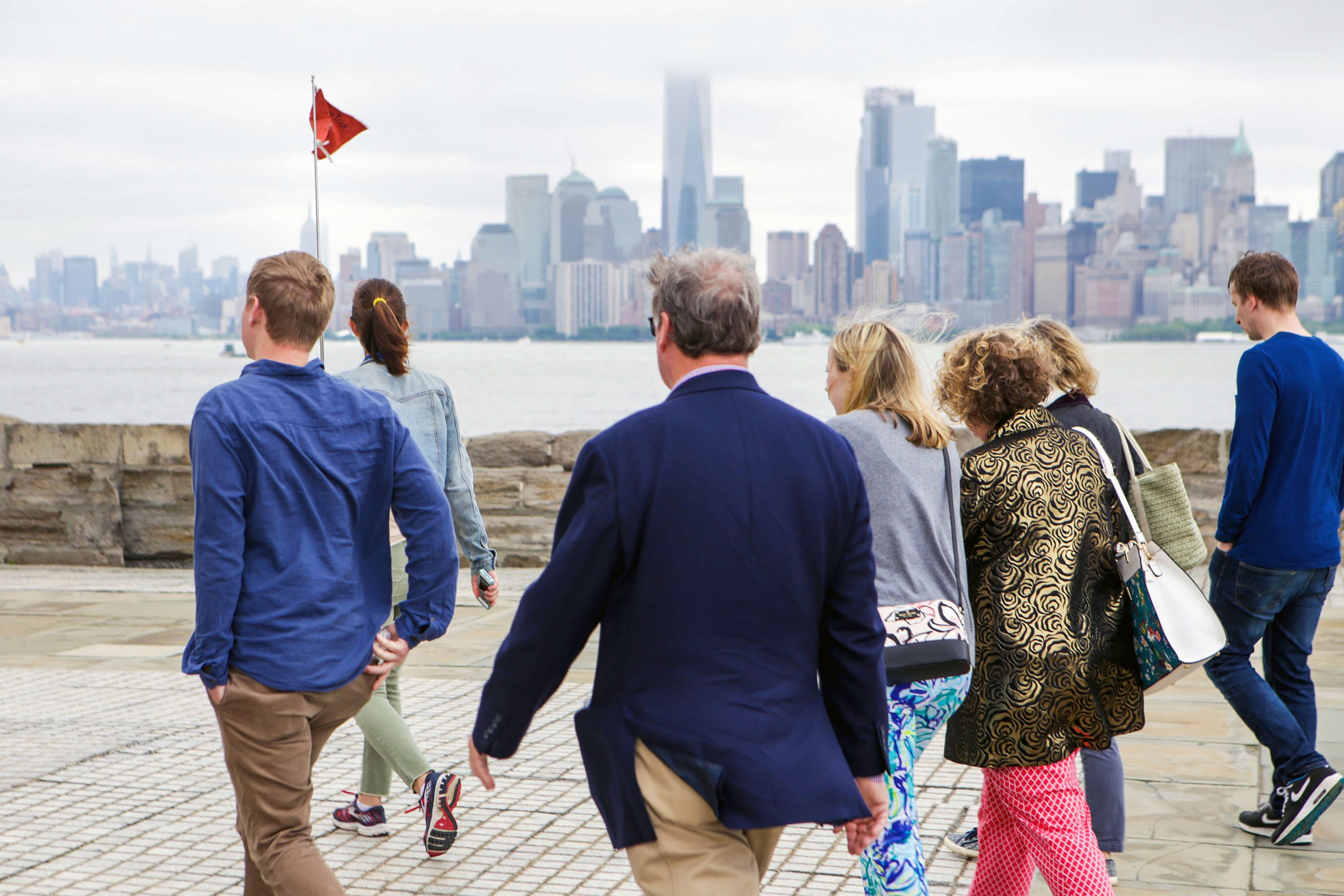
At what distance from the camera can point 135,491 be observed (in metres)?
11.1

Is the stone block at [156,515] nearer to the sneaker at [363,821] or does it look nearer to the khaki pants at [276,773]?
the sneaker at [363,821]

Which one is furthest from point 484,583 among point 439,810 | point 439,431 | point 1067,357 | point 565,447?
point 565,447

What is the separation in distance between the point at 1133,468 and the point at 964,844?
1350 mm

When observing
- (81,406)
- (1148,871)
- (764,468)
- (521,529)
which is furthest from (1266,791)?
(81,406)

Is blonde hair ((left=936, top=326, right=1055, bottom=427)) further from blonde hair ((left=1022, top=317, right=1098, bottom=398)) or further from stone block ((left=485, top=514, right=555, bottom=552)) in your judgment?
stone block ((left=485, top=514, right=555, bottom=552))

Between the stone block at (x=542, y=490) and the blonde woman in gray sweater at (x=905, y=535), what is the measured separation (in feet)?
26.3

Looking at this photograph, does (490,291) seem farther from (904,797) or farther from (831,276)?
(904,797)

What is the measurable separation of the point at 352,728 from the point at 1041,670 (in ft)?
12.3

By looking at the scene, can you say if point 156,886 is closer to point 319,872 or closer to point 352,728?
point 319,872

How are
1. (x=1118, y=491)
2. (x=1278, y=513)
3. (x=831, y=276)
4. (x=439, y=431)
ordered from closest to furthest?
(x=1118, y=491), (x=1278, y=513), (x=439, y=431), (x=831, y=276)

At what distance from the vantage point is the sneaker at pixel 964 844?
4246 millimetres

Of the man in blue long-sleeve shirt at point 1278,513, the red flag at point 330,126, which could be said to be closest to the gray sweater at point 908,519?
the man in blue long-sleeve shirt at point 1278,513

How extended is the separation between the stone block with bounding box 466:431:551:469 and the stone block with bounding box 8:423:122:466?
288 cm

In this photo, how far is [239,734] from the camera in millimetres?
2830
